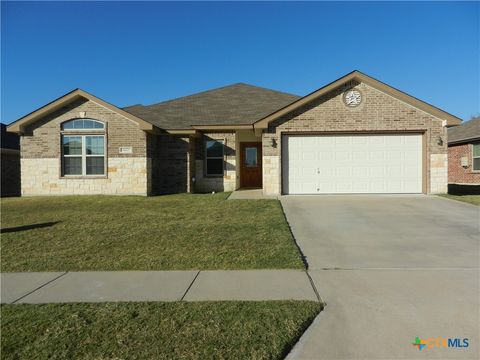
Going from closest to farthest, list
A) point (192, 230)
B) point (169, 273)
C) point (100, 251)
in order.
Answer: point (169, 273) < point (100, 251) < point (192, 230)

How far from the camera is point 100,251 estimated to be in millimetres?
6242

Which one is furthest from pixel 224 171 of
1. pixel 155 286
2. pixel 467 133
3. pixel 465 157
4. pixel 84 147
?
pixel 467 133

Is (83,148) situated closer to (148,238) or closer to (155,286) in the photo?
(148,238)

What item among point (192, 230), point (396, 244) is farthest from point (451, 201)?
point (192, 230)

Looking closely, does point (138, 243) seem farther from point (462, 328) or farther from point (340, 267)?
point (462, 328)

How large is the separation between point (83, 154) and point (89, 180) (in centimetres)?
126

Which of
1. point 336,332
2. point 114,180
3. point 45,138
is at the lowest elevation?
point 336,332

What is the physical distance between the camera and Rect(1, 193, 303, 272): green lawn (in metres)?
5.54

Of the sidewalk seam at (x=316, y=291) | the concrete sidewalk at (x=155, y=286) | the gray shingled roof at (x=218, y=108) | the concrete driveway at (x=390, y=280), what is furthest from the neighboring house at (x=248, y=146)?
the concrete sidewalk at (x=155, y=286)

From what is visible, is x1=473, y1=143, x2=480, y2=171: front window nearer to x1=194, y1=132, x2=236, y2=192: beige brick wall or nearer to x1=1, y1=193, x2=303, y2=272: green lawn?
x1=194, y1=132, x2=236, y2=192: beige brick wall

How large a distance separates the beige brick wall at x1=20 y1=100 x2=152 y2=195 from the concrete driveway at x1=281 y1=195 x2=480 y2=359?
846cm

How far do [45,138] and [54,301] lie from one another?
44.7 ft

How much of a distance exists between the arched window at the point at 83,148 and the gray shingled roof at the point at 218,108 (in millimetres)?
2940

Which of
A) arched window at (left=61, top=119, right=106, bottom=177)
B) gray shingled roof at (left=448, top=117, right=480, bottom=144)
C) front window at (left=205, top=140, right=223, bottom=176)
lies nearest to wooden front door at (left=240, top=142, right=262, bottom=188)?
front window at (left=205, top=140, right=223, bottom=176)
